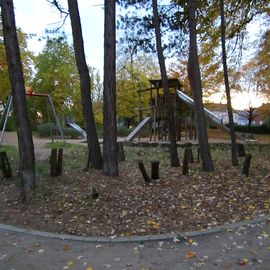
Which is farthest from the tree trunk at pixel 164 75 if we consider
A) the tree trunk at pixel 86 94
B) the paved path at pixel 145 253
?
the paved path at pixel 145 253

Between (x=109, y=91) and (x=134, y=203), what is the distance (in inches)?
113

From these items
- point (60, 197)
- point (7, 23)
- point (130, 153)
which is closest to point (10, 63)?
point (7, 23)

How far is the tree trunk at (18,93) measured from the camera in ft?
24.3

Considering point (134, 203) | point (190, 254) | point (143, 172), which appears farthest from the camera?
point (143, 172)

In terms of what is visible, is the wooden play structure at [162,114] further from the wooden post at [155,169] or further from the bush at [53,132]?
the wooden post at [155,169]

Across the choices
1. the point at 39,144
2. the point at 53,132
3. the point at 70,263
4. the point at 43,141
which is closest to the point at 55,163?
the point at 70,263

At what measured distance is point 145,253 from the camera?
5004mm

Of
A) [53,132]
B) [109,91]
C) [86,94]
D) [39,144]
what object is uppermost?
[86,94]

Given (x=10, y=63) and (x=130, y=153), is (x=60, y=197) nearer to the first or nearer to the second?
Answer: (x=10, y=63)

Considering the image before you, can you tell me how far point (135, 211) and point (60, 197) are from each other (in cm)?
161

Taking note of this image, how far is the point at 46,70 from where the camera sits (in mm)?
39281

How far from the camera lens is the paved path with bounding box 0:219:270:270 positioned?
181 inches

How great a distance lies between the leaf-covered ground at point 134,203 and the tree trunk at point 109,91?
1.49 feet

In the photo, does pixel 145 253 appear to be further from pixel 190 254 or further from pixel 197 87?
pixel 197 87
